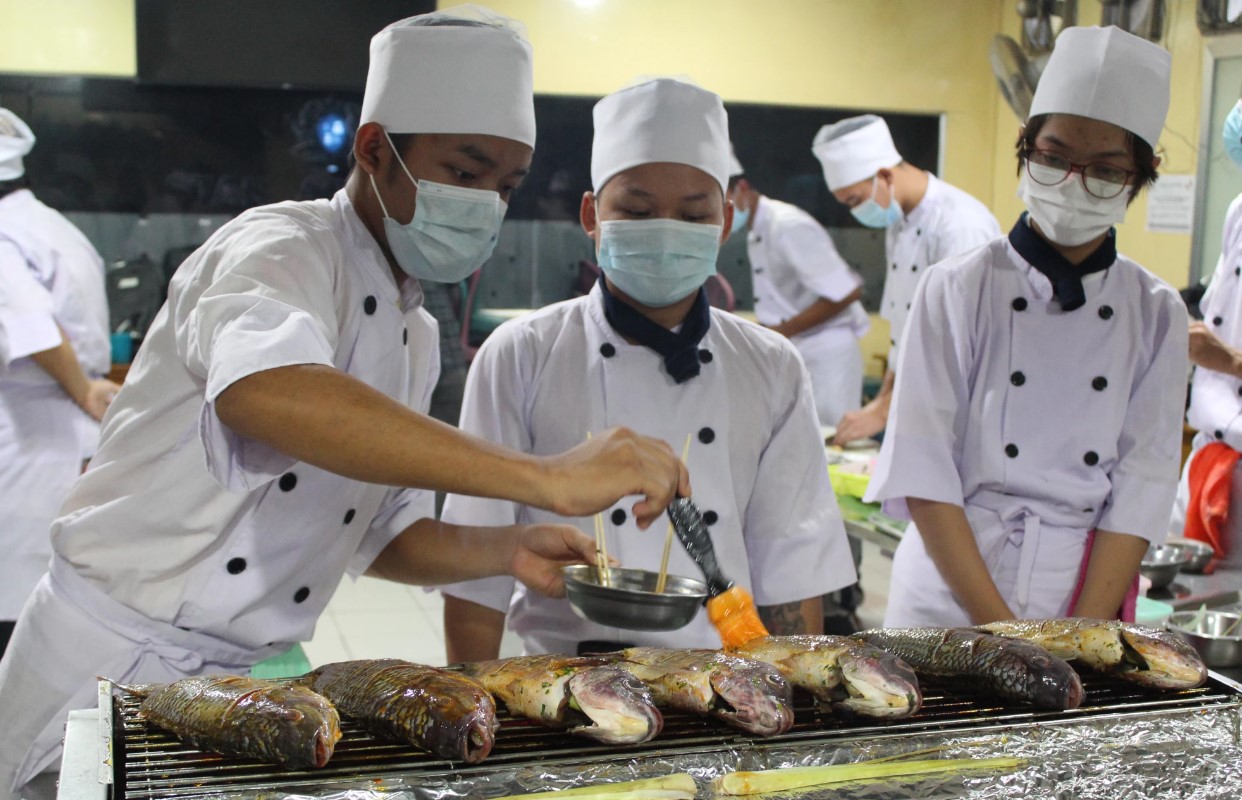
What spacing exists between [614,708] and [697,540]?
45 centimetres

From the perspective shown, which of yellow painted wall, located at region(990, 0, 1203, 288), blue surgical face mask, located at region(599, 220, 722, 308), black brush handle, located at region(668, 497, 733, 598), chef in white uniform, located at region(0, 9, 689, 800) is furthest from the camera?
yellow painted wall, located at region(990, 0, 1203, 288)

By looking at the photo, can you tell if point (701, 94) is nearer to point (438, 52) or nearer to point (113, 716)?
point (438, 52)

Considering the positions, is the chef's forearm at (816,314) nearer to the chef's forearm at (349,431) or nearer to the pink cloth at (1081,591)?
the pink cloth at (1081,591)

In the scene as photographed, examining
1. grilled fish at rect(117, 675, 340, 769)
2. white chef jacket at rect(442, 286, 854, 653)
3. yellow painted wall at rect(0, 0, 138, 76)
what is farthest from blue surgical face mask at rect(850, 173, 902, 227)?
grilled fish at rect(117, 675, 340, 769)

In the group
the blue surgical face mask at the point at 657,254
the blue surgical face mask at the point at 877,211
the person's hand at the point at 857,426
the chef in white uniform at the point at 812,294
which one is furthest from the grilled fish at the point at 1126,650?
the chef in white uniform at the point at 812,294

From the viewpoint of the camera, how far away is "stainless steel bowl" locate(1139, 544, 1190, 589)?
307 centimetres

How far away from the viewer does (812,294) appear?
21.8 feet

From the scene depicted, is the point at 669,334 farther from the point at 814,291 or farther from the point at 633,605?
the point at 814,291

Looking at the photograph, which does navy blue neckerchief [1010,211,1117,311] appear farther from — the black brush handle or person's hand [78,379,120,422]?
person's hand [78,379,120,422]

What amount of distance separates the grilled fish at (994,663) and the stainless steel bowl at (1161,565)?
4.63 feet

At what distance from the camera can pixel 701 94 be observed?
7.96ft

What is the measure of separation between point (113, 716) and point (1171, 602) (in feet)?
8.36

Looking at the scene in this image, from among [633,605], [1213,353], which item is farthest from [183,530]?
[1213,353]

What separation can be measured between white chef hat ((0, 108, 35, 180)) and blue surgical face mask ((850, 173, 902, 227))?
3731mm
